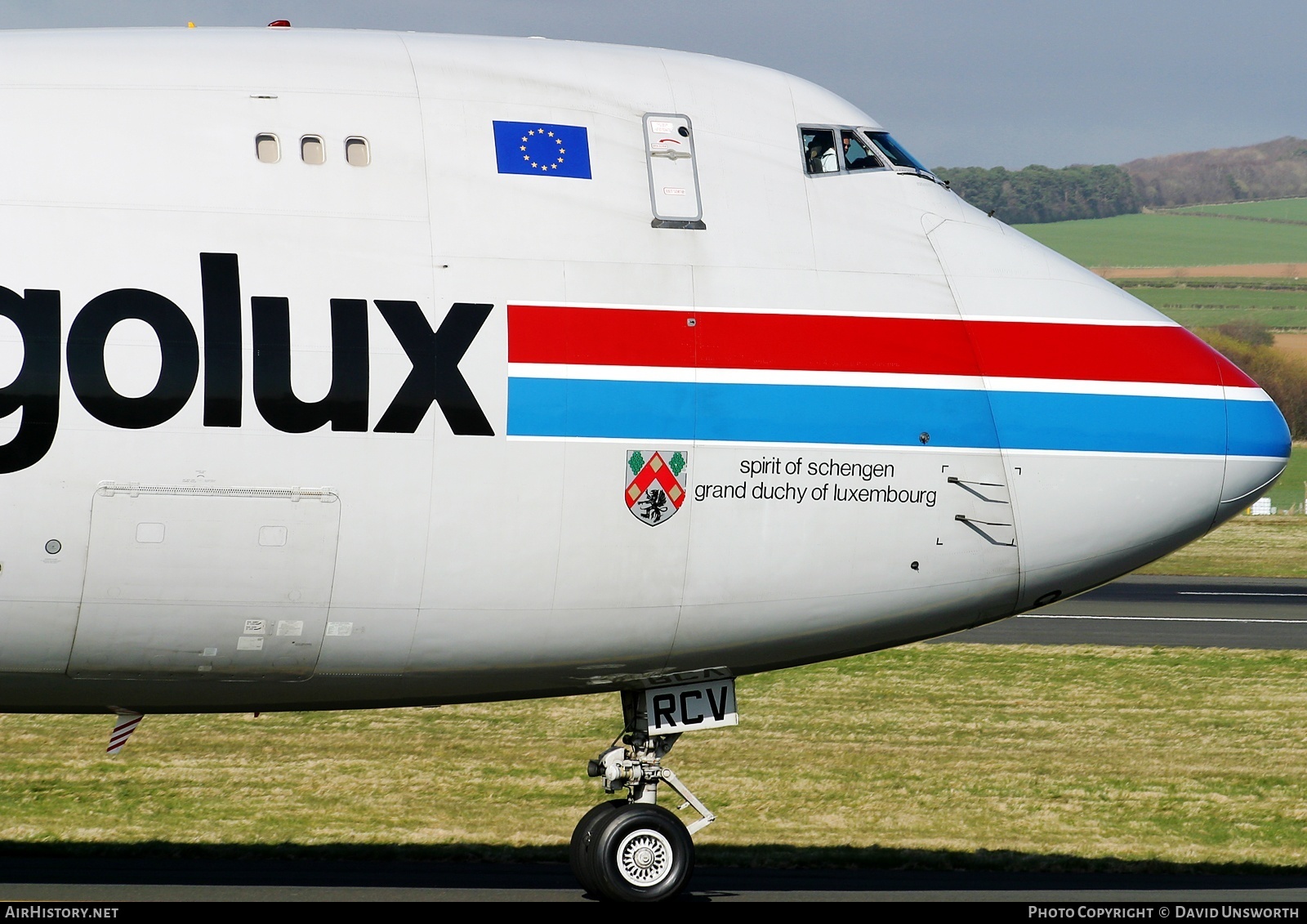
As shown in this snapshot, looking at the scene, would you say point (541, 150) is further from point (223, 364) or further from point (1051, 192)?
point (1051, 192)

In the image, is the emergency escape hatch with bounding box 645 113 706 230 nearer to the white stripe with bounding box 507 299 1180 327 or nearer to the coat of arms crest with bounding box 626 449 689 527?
the white stripe with bounding box 507 299 1180 327

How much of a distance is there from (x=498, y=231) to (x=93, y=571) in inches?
118

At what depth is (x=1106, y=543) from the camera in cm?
920

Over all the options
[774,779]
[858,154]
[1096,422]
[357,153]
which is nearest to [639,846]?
[1096,422]

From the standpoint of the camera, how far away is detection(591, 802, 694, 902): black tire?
30.5ft

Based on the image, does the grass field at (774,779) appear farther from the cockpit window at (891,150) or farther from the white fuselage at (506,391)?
the cockpit window at (891,150)

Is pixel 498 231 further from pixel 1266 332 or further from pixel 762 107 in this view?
pixel 1266 332

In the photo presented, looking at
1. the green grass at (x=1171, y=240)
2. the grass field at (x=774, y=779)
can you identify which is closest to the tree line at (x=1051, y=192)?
the green grass at (x=1171, y=240)

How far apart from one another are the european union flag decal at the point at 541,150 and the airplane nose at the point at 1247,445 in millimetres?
Answer: 4505

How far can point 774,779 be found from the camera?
14969 millimetres

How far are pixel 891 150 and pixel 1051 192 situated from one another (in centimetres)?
15284

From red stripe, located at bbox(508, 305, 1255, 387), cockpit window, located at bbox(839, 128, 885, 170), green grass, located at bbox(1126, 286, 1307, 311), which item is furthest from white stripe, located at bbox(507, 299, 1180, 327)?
green grass, located at bbox(1126, 286, 1307, 311)

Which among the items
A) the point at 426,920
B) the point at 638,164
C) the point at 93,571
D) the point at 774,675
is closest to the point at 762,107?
the point at 638,164

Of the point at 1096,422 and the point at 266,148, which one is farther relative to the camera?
the point at 1096,422
